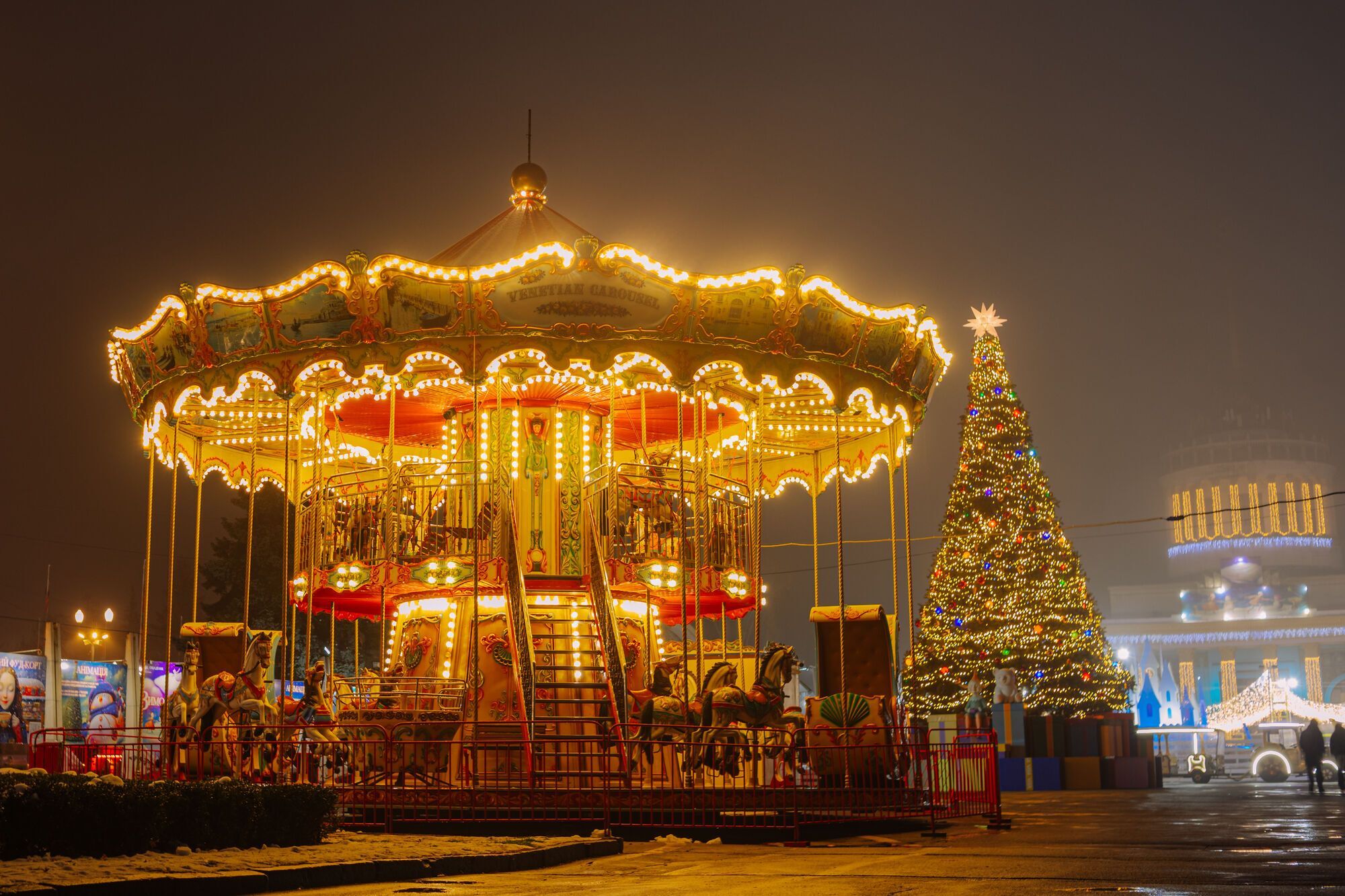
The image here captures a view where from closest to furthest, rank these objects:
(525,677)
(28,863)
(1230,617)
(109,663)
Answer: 1. (28,863)
2. (525,677)
3. (109,663)
4. (1230,617)

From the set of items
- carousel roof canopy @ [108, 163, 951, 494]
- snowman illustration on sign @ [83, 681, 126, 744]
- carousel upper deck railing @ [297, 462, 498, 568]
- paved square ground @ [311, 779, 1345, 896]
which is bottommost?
paved square ground @ [311, 779, 1345, 896]

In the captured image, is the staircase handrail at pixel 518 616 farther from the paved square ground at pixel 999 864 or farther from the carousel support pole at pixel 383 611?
the paved square ground at pixel 999 864

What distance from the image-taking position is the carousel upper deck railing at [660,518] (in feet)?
59.8

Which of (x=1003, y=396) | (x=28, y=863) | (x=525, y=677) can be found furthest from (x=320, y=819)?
(x=1003, y=396)

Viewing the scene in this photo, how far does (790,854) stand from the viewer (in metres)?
12.0

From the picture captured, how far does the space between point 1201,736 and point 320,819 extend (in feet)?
148

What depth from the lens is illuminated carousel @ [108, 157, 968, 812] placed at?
16.2m

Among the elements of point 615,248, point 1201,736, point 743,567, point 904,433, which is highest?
point 615,248

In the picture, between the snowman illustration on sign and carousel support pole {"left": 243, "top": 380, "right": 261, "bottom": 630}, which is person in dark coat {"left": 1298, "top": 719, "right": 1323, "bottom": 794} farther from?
the snowman illustration on sign

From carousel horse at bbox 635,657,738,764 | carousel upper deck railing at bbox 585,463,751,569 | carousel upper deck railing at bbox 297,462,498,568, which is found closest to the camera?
carousel horse at bbox 635,657,738,764

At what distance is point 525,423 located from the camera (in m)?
19.3

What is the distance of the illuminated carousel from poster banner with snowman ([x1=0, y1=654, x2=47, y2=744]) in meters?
18.7

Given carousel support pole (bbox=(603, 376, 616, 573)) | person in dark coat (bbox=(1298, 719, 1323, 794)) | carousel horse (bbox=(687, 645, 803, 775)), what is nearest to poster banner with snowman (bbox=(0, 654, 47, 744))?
carousel support pole (bbox=(603, 376, 616, 573))

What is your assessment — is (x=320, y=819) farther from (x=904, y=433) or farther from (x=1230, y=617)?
(x=1230, y=617)
